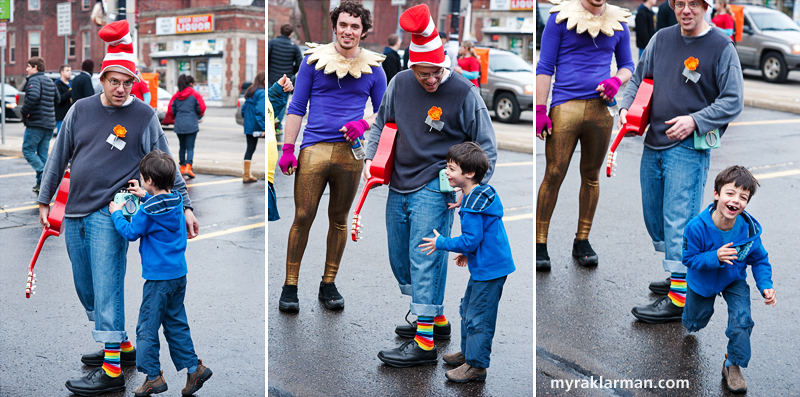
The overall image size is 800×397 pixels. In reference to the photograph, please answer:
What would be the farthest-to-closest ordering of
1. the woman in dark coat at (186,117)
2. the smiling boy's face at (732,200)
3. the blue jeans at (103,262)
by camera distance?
the woman in dark coat at (186,117) < the blue jeans at (103,262) < the smiling boy's face at (732,200)

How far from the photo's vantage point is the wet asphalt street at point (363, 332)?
419cm

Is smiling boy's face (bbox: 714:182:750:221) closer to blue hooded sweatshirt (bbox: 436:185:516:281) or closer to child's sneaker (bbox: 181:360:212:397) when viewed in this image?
blue hooded sweatshirt (bbox: 436:185:516:281)

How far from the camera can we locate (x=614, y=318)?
5.06 meters

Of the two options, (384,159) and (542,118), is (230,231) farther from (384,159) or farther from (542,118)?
(384,159)

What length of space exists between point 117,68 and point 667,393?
3.18 metres

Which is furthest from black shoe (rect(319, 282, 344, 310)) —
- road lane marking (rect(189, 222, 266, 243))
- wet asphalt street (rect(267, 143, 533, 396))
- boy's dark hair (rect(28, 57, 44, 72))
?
boy's dark hair (rect(28, 57, 44, 72))

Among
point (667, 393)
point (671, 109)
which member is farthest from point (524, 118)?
point (667, 393)

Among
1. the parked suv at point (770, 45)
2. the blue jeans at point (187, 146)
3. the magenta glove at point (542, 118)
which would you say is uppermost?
the parked suv at point (770, 45)

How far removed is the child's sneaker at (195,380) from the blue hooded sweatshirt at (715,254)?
249cm

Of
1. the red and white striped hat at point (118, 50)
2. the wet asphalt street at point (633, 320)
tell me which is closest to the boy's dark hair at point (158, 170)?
the red and white striped hat at point (118, 50)

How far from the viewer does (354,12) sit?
15.1 ft

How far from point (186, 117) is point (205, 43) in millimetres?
30239

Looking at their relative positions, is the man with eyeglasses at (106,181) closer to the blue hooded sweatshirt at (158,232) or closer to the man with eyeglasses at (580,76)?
the blue hooded sweatshirt at (158,232)

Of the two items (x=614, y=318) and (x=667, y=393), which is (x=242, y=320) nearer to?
(x=614, y=318)
